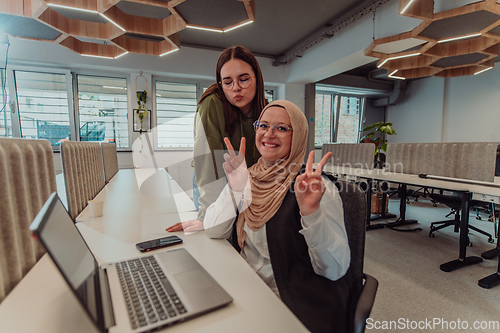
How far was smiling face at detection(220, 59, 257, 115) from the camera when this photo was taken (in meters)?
1.31

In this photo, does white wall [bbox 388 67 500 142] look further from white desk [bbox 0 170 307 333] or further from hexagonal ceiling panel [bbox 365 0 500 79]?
white desk [bbox 0 170 307 333]

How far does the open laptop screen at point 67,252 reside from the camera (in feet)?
1.44

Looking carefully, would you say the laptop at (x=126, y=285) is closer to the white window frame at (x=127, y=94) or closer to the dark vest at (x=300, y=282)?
the dark vest at (x=300, y=282)

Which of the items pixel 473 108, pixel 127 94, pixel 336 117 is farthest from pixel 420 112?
pixel 127 94

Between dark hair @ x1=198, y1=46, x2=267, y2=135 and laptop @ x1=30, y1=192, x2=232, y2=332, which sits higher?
dark hair @ x1=198, y1=46, x2=267, y2=135

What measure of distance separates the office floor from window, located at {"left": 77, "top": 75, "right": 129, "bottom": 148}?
4.93 metres

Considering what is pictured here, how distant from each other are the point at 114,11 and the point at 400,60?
149 inches

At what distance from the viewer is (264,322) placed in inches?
24.2

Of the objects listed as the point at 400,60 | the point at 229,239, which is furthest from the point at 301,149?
the point at 400,60

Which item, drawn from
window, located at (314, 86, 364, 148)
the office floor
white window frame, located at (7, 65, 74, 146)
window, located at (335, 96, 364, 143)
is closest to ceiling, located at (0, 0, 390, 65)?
white window frame, located at (7, 65, 74, 146)

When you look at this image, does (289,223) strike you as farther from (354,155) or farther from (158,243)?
(354,155)

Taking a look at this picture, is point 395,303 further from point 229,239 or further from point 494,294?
point 229,239

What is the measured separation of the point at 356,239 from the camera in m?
1.00

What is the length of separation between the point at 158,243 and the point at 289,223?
55cm
